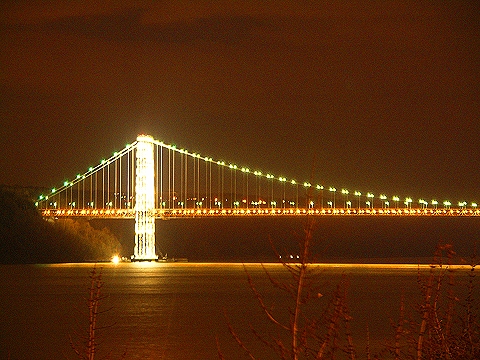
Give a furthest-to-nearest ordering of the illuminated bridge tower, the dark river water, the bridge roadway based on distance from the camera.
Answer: the illuminated bridge tower
the bridge roadway
the dark river water

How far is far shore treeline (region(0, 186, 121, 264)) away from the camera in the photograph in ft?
188

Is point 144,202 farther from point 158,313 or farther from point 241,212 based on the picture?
point 158,313

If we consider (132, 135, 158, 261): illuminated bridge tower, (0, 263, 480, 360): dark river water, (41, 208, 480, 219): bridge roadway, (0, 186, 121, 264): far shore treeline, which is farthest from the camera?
(132, 135, 158, 261): illuminated bridge tower

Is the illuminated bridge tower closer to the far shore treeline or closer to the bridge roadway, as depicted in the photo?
the bridge roadway

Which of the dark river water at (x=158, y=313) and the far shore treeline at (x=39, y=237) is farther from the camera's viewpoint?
the far shore treeline at (x=39, y=237)

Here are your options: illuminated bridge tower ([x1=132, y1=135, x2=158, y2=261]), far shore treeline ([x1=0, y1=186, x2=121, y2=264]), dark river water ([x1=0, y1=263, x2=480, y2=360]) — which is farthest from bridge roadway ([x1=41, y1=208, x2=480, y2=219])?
dark river water ([x1=0, y1=263, x2=480, y2=360])

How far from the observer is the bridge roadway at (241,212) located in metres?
54.7

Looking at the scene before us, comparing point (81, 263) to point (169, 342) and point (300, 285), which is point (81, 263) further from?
point (300, 285)

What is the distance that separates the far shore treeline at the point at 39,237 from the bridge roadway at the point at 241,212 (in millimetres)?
981

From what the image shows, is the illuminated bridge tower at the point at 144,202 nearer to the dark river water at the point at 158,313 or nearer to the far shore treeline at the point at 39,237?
the far shore treeline at the point at 39,237

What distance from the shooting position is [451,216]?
2266 inches

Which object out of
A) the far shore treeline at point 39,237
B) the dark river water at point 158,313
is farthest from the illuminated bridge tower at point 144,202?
the dark river water at point 158,313

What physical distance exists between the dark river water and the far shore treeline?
5554 millimetres

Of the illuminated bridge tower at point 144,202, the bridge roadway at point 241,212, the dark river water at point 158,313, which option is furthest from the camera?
the illuminated bridge tower at point 144,202
